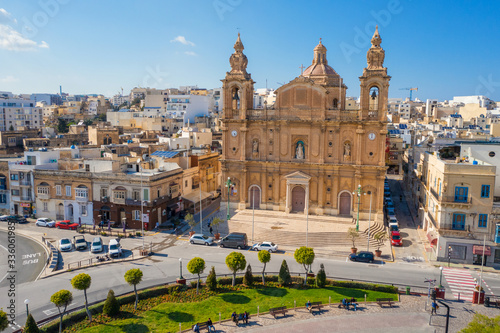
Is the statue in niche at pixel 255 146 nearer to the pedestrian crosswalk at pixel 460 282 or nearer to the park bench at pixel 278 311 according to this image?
the pedestrian crosswalk at pixel 460 282

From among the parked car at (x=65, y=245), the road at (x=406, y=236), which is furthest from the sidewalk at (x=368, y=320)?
the parked car at (x=65, y=245)

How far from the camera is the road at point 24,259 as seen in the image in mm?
34966

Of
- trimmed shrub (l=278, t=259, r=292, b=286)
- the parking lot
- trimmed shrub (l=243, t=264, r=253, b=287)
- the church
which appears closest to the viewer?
trimmed shrub (l=278, t=259, r=292, b=286)

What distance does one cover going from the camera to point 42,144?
255 ft

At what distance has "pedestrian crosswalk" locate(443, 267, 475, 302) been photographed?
1233 inches

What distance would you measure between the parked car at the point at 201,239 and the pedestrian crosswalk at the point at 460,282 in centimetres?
2253

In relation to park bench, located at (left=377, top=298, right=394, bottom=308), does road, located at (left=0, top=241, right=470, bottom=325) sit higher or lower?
lower

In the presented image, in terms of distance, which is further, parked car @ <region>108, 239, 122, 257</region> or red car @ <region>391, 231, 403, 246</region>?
red car @ <region>391, 231, 403, 246</region>

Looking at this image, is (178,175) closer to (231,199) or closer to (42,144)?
(231,199)

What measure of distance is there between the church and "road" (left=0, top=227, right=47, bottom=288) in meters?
23.1

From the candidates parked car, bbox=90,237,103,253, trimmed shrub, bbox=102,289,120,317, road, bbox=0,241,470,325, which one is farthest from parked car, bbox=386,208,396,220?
trimmed shrub, bbox=102,289,120,317

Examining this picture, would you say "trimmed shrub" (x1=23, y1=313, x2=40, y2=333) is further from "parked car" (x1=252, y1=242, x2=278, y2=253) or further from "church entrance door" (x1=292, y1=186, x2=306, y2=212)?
"church entrance door" (x1=292, y1=186, x2=306, y2=212)

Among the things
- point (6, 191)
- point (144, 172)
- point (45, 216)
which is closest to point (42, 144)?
point (6, 191)

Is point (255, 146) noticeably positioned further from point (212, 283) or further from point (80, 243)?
point (212, 283)
